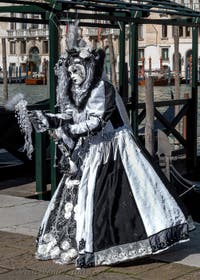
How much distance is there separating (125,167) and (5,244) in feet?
4.41

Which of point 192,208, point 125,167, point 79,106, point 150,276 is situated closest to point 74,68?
point 79,106

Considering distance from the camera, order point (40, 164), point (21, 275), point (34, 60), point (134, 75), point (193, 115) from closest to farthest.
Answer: point (21, 275) → point (40, 164) → point (134, 75) → point (193, 115) → point (34, 60)

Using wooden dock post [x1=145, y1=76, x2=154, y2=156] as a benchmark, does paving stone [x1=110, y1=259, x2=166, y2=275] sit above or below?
below

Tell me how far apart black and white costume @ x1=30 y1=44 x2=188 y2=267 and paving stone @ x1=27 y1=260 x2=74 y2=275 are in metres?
0.06

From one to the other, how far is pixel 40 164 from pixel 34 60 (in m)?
57.5

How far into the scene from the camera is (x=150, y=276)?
554 cm

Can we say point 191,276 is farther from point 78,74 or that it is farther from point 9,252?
point 78,74

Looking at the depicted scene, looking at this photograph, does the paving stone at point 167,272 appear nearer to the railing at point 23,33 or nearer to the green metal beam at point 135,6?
the green metal beam at point 135,6

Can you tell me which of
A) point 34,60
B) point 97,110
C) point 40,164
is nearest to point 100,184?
point 97,110

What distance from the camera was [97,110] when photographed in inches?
226

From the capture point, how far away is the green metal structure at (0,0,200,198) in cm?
831

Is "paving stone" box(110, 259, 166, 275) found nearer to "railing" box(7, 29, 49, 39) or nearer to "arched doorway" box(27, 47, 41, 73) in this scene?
"railing" box(7, 29, 49, 39)

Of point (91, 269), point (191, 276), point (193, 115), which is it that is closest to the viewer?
point (191, 276)

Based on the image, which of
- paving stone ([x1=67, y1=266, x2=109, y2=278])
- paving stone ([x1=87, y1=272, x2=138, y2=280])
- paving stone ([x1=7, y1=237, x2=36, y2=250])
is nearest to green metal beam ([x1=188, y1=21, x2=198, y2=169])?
paving stone ([x1=7, y1=237, x2=36, y2=250])
